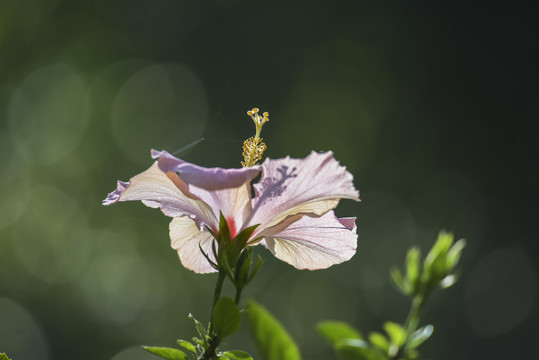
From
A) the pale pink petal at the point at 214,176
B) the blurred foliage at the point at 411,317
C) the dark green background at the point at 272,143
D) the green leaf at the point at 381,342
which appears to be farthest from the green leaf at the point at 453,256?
the dark green background at the point at 272,143

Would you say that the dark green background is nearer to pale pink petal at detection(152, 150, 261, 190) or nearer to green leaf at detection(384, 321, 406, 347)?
green leaf at detection(384, 321, 406, 347)

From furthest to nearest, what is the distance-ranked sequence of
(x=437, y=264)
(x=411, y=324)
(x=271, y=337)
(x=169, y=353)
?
(x=437, y=264), (x=411, y=324), (x=271, y=337), (x=169, y=353)

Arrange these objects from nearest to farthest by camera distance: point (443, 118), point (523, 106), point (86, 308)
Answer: point (523, 106), point (443, 118), point (86, 308)

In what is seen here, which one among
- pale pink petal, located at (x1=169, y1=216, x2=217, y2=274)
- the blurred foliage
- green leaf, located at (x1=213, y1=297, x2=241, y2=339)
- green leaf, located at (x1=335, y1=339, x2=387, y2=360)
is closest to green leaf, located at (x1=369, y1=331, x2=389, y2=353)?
the blurred foliage

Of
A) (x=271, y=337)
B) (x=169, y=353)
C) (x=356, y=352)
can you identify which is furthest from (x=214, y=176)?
(x=356, y=352)

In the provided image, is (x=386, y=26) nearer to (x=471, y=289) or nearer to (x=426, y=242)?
(x=426, y=242)

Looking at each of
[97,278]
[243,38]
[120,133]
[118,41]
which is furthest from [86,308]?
[243,38]

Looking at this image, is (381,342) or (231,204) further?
(381,342)

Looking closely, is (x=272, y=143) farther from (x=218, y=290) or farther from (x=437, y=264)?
(x=218, y=290)
